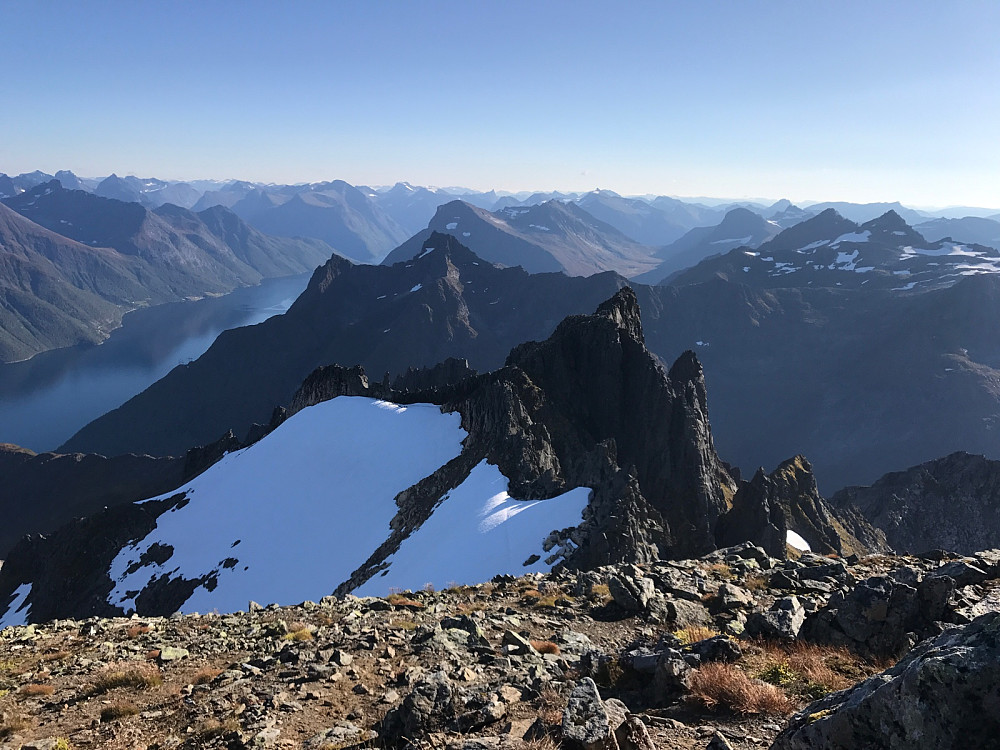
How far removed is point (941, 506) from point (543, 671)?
109929 millimetres

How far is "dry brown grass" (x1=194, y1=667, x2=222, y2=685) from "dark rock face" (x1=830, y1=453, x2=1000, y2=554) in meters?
94.0

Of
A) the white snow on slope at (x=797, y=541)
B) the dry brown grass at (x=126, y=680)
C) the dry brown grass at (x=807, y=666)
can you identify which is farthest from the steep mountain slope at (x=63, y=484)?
the dry brown grass at (x=807, y=666)

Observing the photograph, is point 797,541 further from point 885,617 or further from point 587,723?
point 587,723

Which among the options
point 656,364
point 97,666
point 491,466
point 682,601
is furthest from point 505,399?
point 97,666

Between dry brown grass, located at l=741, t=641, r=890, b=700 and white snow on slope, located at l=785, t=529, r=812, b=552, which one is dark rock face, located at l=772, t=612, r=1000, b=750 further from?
white snow on slope, located at l=785, t=529, r=812, b=552

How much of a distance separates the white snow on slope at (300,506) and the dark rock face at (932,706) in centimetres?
3807

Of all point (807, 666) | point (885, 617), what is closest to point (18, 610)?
point (807, 666)

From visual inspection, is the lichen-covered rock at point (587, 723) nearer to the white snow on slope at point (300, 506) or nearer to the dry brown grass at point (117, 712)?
the dry brown grass at point (117, 712)

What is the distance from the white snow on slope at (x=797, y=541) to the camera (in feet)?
188

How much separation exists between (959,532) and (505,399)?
8350 centimetres

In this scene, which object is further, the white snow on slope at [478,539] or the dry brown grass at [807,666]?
the white snow on slope at [478,539]

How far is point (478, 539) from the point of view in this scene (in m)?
33.1

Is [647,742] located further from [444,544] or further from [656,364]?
[656,364]

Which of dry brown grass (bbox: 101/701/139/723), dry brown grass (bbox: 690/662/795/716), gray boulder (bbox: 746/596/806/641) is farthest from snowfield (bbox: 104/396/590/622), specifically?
dry brown grass (bbox: 690/662/795/716)
